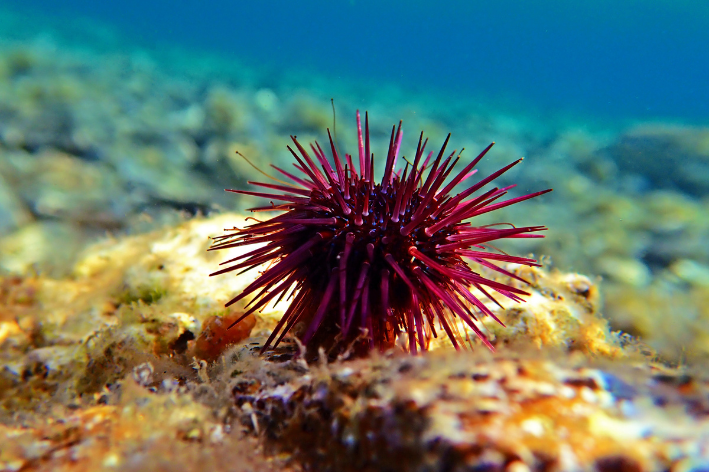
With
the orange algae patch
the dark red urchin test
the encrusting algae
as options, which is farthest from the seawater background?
the orange algae patch

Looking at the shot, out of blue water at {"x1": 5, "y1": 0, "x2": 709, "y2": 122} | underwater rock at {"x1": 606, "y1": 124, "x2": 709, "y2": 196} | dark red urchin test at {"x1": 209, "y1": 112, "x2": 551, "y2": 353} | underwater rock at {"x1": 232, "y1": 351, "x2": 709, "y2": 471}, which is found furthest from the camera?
blue water at {"x1": 5, "y1": 0, "x2": 709, "y2": 122}

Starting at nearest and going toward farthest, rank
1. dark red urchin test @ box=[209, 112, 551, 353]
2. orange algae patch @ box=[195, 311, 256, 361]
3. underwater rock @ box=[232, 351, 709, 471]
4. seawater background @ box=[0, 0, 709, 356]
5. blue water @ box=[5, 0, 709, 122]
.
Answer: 1. underwater rock @ box=[232, 351, 709, 471]
2. dark red urchin test @ box=[209, 112, 551, 353]
3. orange algae patch @ box=[195, 311, 256, 361]
4. seawater background @ box=[0, 0, 709, 356]
5. blue water @ box=[5, 0, 709, 122]

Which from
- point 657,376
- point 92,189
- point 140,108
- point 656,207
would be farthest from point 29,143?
point 656,207

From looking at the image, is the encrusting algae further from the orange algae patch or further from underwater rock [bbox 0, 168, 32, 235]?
underwater rock [bbox 0, 168, 32, 235]

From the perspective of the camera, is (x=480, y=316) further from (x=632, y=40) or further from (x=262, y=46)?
(x=632, y=40)

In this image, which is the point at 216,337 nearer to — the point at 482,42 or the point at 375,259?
the point at 375,259

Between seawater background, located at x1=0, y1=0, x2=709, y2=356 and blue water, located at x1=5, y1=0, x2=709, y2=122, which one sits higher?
blue water, located at x1=5, y1=0, x2=709, y2=122

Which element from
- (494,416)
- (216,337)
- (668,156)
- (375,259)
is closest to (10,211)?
(216,337)
